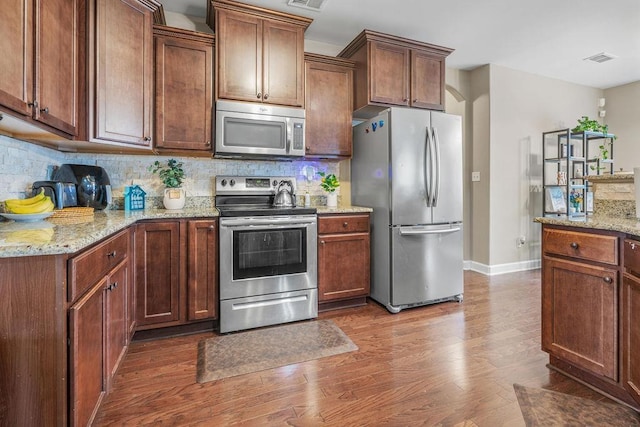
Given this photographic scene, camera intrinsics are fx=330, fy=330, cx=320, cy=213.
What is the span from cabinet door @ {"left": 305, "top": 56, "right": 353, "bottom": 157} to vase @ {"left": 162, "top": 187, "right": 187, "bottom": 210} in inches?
45.3

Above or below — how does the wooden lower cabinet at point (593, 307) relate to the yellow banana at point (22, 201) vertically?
below

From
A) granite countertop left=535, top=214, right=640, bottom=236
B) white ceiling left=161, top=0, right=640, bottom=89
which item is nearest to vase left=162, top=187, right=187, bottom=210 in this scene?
white ceiling left=161, top=0, right=640, bottom=89

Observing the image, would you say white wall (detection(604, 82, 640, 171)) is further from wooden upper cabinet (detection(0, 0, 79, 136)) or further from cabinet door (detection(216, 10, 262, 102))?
wooden upper cabinet (detection(0, 0, 79, 136))

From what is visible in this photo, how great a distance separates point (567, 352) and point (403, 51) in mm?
2722

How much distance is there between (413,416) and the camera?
5.08ft

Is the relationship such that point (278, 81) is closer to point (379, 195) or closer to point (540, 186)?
point (379, 195)

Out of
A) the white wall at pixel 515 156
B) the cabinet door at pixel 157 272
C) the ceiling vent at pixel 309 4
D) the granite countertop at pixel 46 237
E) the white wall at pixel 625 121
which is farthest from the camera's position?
the white wall at pixel 625 121

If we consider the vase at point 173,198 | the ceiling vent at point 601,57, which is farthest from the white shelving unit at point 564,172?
the vase at point 173,198

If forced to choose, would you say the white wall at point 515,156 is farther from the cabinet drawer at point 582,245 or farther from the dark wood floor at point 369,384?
the cabinet drawer at point 582,245

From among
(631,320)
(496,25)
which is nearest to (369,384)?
(631,320)

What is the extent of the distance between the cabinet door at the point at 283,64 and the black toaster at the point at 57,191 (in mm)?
1548

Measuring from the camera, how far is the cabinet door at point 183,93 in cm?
252

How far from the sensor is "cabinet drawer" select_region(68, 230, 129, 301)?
1142 mm

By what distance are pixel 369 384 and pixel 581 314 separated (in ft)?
3.84
